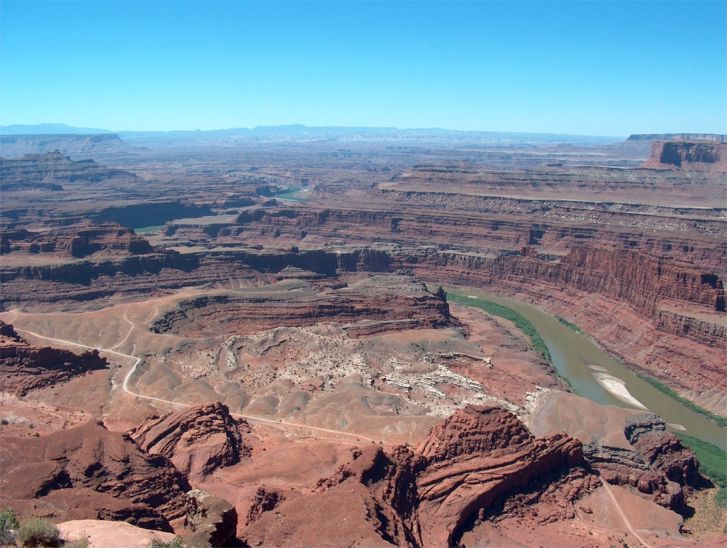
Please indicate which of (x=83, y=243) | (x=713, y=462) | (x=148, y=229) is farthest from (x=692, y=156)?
(x=83, y=243)

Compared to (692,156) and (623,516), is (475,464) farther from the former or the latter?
(692,156)

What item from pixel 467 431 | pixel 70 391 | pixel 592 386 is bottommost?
pixel 592 386

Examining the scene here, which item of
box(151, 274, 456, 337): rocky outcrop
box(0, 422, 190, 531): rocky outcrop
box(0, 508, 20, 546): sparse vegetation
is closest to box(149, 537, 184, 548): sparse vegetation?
box(0, 508, 20, 546): sparse vegetation

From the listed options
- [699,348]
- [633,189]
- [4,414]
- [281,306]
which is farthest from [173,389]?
[633,189]

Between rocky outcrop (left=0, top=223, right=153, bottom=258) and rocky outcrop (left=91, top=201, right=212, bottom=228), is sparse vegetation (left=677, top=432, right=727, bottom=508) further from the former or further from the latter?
rocky outcrop (left=91, top=201, right=212, bottom=228)

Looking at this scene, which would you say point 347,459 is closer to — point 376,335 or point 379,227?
point 376,335

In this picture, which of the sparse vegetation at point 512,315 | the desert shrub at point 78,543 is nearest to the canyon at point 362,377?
the sparse vegetation at point 512,315
